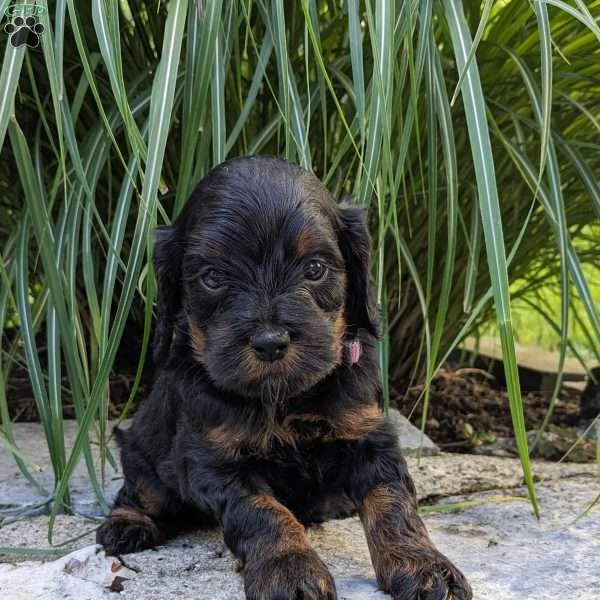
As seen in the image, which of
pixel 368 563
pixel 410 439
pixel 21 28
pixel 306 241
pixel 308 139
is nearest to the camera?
pixel 306 241

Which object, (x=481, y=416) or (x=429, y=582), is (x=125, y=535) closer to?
(x=429, y=582)

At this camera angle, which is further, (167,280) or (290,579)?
(167,280)

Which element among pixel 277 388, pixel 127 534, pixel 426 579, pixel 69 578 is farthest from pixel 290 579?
pixel 127 534

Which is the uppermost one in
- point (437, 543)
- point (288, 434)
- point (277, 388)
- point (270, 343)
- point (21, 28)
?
point (21, 28)

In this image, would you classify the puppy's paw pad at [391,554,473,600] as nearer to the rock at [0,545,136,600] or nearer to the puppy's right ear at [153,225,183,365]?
the rock at [0,545,136,600]

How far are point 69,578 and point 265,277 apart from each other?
82 centimetres

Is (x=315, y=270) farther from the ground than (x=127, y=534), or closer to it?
farther from the ground

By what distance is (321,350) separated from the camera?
198 cm

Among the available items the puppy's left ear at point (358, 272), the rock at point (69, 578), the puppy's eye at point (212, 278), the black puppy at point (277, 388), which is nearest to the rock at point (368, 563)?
the rock at point (69, 578)

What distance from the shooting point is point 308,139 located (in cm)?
292

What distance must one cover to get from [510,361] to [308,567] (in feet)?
1.90

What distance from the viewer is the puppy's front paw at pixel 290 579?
5.87 feet

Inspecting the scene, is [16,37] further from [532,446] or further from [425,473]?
[532,446]

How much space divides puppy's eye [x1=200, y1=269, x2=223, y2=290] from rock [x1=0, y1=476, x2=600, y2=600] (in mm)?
675
